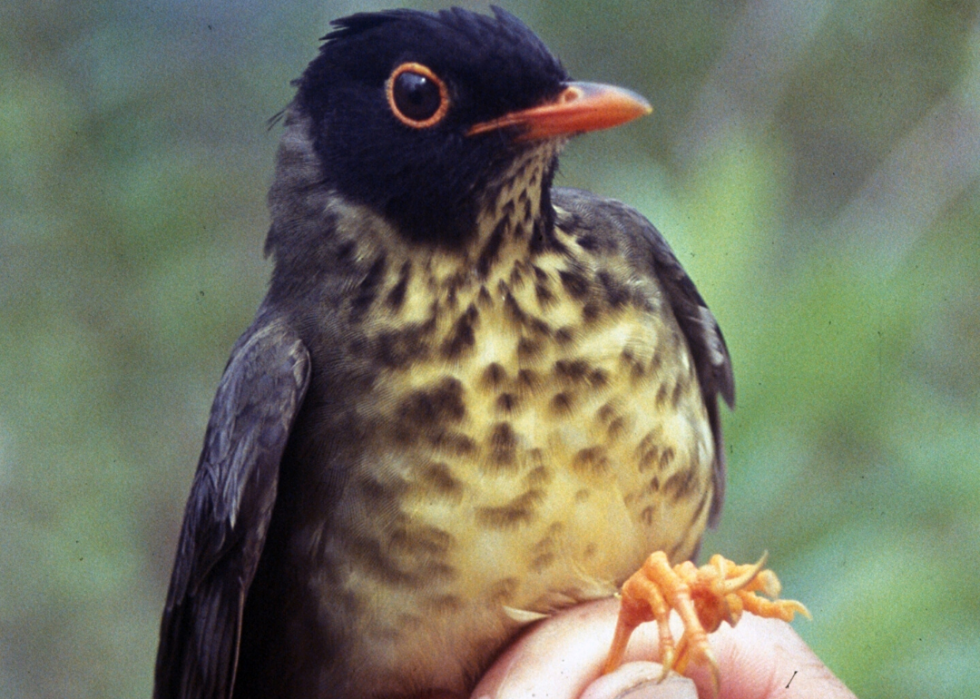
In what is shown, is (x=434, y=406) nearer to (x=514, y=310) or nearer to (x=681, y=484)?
(x=514, y=310)

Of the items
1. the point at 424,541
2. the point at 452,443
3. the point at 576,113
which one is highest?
the point at 576,113

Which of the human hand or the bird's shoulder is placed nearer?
the human hand

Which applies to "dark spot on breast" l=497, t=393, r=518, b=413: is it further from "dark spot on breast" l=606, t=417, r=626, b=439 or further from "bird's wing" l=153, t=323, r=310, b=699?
"bird's wing" l=153, t=323, r=310, b=699

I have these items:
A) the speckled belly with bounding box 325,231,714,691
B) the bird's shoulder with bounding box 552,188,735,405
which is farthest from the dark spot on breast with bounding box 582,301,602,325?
the bird's shoulder with bounding box 552,188,735,405

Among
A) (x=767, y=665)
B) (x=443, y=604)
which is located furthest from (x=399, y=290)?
(x=767, y=665)

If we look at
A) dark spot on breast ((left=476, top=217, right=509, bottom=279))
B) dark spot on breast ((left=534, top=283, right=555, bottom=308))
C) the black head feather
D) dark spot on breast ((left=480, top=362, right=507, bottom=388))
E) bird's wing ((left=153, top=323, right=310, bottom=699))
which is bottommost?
bird's wing ((left=153, top=323, right=310, bottom=699))

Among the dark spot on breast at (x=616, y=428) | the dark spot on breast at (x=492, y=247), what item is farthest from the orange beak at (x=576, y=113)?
the dark spot on breast at (x=616, y=428)

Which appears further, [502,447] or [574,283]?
[574,283]

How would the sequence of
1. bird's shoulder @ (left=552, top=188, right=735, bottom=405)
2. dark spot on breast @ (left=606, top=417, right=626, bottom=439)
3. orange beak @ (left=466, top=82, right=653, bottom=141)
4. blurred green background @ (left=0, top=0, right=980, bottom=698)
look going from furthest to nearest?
blurred green background @ (left=0, top=0, right=980, bottom=698), bird's shoulder @ (left=552, top=188, right=735, bottom=405), dark spot on breast @ (left=606, top=417, right=626, bottom=439), orange beak @ (left=466, top=82, right=653, bottom=141)
